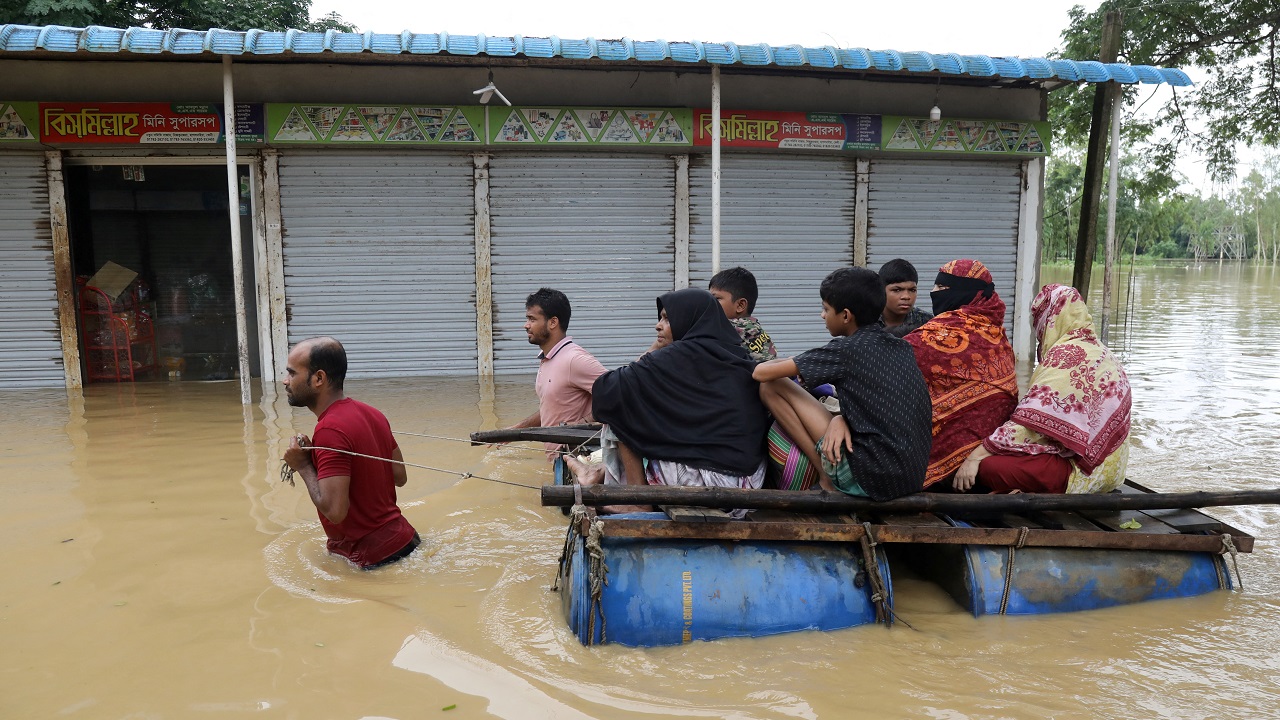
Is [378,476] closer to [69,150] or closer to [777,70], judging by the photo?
[777,70]

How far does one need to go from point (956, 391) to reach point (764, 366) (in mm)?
1066

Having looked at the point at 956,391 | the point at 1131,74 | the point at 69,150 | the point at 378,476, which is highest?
the point at 1131,74

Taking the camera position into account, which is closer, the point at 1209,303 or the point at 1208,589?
A: the point at 1208,589

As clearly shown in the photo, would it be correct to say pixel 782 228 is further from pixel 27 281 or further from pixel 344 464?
pixel 27 281

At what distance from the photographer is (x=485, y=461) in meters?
6.32

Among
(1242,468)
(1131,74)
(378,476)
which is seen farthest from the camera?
(1131,74)

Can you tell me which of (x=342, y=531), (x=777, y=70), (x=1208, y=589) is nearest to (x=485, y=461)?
(x=342, y=531)

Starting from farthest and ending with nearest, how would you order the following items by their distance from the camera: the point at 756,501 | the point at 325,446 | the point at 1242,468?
the point at 1242,468 → the point at 325,446 → the point at 756,501

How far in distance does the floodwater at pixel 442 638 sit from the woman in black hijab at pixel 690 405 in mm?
732

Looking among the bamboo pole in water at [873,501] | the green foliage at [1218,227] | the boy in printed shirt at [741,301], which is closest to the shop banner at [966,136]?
the boy in printed shirt at [741,301]

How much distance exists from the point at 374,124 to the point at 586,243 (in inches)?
100

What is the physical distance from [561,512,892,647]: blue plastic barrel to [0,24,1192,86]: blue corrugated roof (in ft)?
18.4

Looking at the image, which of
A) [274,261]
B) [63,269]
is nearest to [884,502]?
[274,261]

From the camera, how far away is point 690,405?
12.1 ft
